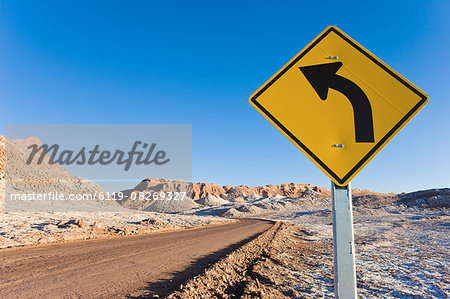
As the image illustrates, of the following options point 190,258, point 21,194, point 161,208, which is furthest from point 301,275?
point 161,208

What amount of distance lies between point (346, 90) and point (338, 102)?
0.32 feet

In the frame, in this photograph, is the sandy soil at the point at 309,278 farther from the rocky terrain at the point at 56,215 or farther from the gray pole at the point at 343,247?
the rocky terrain at the point at 56,215

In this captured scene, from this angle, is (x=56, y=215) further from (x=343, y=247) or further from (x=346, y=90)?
(x=346, y=90)

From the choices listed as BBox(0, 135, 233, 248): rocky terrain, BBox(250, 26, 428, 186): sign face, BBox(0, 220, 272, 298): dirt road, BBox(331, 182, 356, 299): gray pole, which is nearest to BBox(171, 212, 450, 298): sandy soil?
BBox(0, 220, 272, 298): dirt road

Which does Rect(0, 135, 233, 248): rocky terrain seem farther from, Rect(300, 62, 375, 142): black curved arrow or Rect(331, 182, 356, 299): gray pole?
Rect(300, 62, 375, 142): black curved arrow

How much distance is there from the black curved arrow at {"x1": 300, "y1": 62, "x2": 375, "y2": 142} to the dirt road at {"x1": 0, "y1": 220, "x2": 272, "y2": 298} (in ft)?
16.7

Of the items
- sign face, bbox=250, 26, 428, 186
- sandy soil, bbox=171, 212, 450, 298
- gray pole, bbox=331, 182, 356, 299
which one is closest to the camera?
gray pole, bbox=331, 182, 356, 299

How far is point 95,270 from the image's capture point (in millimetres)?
6430

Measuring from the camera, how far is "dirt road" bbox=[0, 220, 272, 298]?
5000mm

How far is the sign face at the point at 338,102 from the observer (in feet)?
5.22

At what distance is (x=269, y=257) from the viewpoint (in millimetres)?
8641

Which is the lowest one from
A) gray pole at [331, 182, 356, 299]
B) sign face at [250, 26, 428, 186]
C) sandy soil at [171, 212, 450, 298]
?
sandy soil at [171, 212, 450, 298]

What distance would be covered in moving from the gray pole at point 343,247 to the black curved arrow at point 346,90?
42 cm

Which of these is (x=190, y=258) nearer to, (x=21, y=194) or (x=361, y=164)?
(x=361, y=164)
